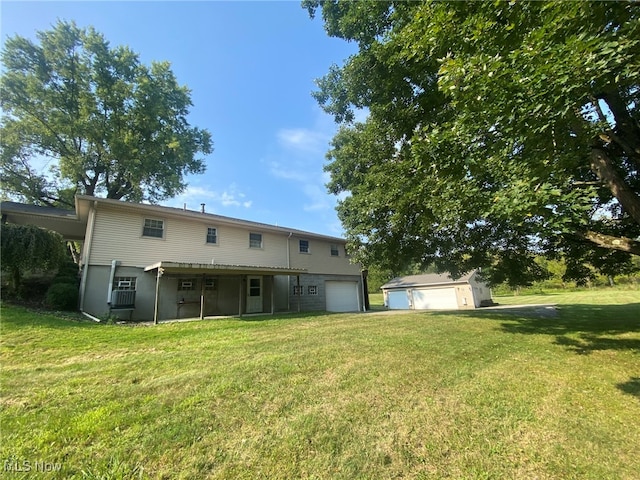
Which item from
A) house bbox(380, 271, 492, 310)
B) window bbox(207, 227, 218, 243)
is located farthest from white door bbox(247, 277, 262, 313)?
house bbox(380, 271, 492, 310)

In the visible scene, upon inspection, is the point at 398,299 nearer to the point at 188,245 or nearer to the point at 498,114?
the point at 188,245

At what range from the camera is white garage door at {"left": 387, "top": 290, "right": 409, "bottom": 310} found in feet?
94.4

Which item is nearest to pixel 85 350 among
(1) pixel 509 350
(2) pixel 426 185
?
(2) pixel 426 185

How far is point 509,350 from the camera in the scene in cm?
641

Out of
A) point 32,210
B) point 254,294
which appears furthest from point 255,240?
point 32,210

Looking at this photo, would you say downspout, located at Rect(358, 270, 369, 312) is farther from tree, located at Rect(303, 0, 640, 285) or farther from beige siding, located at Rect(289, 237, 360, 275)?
tree, located at Rect(303, 0, 640, 285)

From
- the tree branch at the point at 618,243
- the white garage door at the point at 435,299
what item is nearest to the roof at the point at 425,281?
the white garage door at the point at 435,299

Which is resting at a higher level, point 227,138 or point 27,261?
point 227,138

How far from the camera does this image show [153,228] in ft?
40.3

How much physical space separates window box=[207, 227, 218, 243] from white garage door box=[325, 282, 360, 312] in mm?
7328

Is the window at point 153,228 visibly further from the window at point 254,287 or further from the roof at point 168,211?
the window at point 254,287

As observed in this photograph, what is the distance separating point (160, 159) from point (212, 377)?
74.3ft

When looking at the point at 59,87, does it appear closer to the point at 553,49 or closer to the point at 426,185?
the point at 426,185

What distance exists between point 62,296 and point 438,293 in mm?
27564
